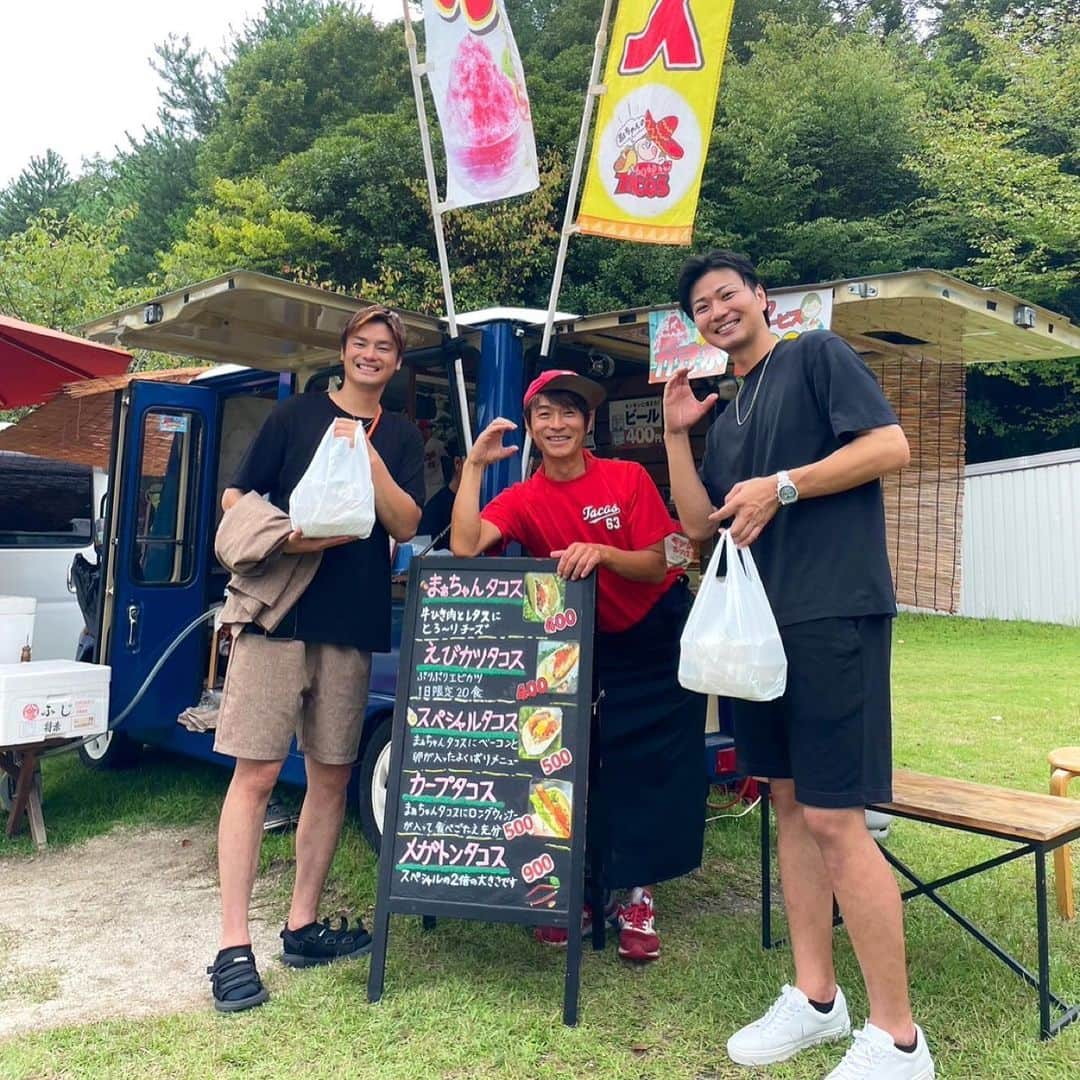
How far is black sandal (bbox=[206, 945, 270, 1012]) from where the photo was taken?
269cm

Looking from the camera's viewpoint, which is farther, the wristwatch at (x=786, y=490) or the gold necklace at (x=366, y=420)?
the gold necklace at (x=366, y=420)

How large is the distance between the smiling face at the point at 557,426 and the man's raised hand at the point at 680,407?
0.43 meters

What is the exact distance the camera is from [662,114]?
3900 millimetres

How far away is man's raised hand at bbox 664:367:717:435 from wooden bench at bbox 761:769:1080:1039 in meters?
1.07

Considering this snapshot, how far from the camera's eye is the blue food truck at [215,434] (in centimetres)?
392

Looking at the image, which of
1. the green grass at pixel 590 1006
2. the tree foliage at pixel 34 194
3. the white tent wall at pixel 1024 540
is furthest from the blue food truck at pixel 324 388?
the tree foliage at pixel 34 194

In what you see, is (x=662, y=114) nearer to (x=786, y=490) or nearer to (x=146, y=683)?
(x=786, y=490)

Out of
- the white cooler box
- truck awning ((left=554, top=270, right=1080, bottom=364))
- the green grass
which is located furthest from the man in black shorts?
the white cooler box

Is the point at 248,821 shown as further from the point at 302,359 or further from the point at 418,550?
the point at 302,359

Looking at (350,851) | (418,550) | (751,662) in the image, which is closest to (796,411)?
(751,662)

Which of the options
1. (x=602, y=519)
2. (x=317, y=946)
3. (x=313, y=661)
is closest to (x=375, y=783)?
(x=317, y=946)

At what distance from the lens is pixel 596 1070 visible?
7.92 feet

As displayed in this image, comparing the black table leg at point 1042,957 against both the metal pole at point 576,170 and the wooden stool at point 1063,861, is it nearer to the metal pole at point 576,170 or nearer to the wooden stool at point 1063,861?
the wooden stool at point 1063,861

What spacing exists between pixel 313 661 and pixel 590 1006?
1.29 m
